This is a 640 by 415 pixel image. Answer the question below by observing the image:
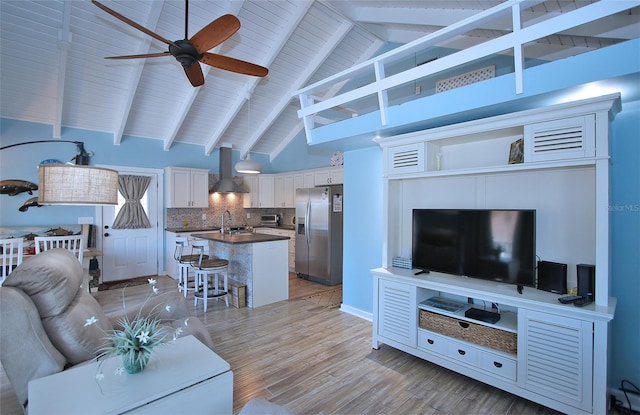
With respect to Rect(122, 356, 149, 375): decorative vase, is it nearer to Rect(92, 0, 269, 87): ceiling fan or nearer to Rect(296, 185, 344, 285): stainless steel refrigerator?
Rect(92, 0, 269, 87): ceiling fan

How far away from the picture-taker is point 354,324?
3.86m

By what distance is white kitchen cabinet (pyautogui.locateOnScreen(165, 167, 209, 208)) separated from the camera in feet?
21.0

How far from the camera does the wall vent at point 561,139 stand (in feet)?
7.09

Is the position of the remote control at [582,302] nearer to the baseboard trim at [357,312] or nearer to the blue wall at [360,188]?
the blue wall at [360,188]

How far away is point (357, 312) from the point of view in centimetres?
415

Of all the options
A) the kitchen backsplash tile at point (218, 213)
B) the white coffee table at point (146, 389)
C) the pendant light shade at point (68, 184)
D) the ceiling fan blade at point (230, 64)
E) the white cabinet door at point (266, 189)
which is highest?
the ceiling fan blade at point (230, 64)

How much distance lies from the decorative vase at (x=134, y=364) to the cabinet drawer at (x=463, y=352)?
2365mm

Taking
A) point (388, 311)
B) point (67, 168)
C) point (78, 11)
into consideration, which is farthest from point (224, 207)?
point (67, 168)

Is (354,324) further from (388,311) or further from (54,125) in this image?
(54,125)

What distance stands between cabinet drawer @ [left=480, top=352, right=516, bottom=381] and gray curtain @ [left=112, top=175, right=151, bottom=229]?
6.23 metres

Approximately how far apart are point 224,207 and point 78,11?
4560 millimetres

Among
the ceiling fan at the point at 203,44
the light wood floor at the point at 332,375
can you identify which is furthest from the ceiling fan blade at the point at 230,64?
the light wood floor at the point at 332,375

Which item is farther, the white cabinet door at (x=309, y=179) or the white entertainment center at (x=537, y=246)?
the white cabinet door at (x=309, y=179)

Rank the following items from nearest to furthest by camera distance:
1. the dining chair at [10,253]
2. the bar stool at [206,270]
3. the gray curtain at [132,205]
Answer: the dining chair at [10,253]
the bar stool at [206,270]
the gray curtain at [132,205]
